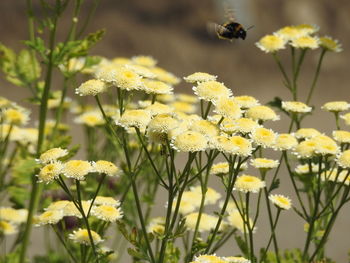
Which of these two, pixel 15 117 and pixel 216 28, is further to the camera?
pixel 15 117

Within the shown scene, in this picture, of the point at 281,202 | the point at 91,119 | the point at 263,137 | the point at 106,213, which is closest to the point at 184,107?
the point at 91,119

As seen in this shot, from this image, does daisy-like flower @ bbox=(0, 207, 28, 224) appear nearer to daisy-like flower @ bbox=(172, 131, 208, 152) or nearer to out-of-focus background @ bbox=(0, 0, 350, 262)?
daisy-like flower @ bbox=(172, 131, 208, 152)

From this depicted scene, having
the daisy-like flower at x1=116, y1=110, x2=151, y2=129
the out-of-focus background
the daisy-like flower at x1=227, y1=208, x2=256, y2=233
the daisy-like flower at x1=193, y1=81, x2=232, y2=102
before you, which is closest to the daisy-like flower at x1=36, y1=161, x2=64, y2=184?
the daisy-like flower at x1=116, y1=110, x2=151, y2=129

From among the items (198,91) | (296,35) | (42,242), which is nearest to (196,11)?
(42,242)

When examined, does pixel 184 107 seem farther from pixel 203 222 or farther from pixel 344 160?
pixel 344 160

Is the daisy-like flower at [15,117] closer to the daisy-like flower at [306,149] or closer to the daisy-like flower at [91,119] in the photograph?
the daisy-like flower at [91,119]

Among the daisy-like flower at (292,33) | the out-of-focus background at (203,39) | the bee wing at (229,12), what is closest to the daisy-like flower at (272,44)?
the daisy-like flower at (292,33)
